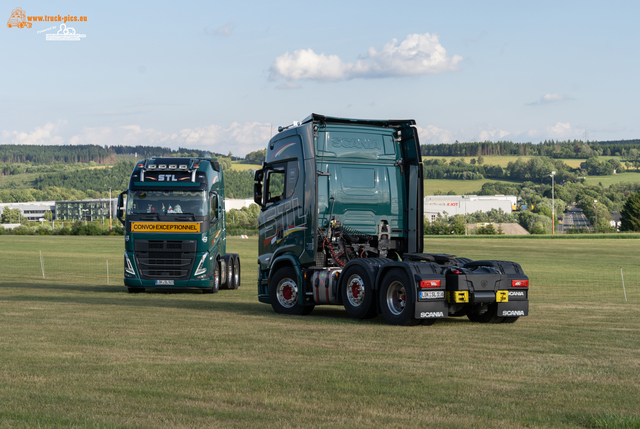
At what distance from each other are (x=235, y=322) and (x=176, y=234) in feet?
31.2

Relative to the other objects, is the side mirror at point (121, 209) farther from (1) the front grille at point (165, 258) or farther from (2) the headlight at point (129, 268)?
(2) the headlight at point (129, 268)

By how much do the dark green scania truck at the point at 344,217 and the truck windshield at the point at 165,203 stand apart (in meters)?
6.67

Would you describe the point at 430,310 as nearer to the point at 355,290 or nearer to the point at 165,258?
the point at 355,290

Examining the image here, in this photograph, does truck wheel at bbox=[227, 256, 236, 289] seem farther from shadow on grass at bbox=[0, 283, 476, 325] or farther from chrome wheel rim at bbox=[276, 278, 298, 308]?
chrome wheel rim at bbox=[276, 278, 298, 308]

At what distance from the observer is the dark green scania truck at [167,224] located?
78.5ft

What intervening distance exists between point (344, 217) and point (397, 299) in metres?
2.83

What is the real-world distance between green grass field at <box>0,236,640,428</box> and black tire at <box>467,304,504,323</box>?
0.26m

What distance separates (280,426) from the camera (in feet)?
21.2

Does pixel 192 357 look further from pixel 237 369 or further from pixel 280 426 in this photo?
pixel 280 426

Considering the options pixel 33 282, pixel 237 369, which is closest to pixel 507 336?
pixel 237 369

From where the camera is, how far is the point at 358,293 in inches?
597

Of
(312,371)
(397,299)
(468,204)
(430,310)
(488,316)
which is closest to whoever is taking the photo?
(312,371)

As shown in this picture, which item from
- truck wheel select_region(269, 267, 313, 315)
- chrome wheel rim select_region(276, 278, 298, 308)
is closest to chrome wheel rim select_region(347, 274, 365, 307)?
truck wheel select_region(269, 267, 313, 315)

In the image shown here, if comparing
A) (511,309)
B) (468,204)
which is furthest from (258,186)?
(468,204)
